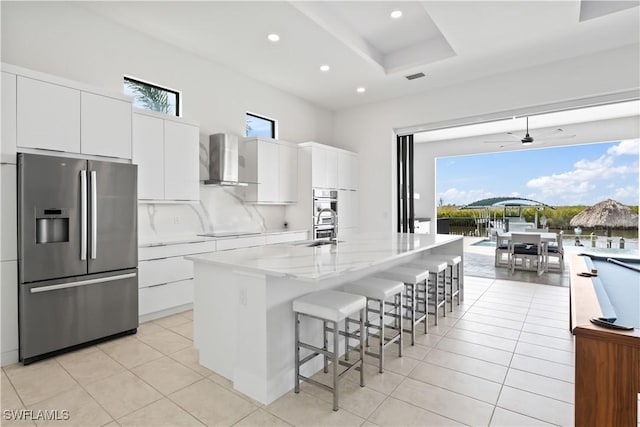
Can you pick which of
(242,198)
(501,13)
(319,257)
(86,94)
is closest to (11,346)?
(86,94)

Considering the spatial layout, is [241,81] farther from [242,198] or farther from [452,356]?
[452,356]

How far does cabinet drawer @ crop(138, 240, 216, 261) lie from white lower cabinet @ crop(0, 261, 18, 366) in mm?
971

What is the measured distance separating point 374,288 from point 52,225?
2.65m

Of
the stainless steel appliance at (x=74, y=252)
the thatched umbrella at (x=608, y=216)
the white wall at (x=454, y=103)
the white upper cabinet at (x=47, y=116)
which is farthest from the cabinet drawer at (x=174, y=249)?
the thatched umbrella at (x=608, y=216)

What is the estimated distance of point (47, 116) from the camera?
8.98 feet

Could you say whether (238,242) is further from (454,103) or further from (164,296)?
(454,103)

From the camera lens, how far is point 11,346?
2.54 metres

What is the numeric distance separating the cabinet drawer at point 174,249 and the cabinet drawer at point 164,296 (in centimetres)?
33

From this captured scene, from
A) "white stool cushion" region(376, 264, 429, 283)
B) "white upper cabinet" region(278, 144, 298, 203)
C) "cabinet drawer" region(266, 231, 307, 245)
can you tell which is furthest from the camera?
"white upper cabinet" region(278, 144, 298, 203)

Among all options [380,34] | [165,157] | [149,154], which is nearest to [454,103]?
[380,34]

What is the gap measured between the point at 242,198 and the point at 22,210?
2770 mm

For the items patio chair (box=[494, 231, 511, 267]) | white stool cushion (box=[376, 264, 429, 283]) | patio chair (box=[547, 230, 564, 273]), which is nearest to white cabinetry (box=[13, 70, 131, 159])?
white stool cushion (box=[376, 264, 429, 283])

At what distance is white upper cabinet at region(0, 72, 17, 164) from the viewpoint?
8.23 feet

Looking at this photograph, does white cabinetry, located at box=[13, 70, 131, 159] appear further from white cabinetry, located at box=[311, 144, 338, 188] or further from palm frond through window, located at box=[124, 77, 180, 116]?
white cabinetry, located at box=[311, 144, 338, 188]
